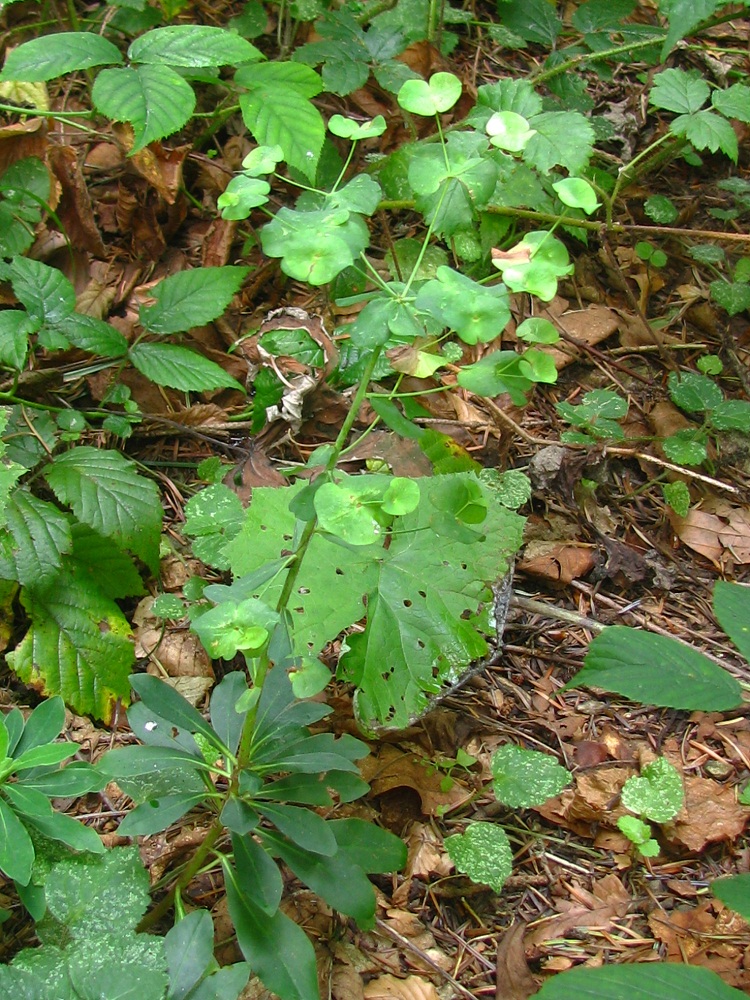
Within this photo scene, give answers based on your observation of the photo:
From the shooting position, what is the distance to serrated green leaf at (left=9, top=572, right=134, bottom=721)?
5.88 ft

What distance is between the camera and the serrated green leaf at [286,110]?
2.14 meters

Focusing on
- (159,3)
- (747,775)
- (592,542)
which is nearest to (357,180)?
(592,542)

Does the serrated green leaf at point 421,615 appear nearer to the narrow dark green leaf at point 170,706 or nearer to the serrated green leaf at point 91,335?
the narrow dark green leaf at point 170,706

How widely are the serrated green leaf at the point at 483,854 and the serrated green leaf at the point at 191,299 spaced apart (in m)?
1.40

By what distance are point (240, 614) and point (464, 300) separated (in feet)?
1.65

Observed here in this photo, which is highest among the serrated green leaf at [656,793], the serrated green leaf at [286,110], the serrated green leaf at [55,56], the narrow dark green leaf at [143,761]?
the serrated green leaf at [55,56]

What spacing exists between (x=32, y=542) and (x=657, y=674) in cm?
136

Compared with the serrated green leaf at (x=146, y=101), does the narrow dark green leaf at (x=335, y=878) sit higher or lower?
lower

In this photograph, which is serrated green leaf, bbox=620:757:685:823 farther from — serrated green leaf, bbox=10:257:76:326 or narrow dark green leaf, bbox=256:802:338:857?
serrated green leaf, bbox=10:257:76:326

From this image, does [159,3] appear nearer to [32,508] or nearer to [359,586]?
[32,508]

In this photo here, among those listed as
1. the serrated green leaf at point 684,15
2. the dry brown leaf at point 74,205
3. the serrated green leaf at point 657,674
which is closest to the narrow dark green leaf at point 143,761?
the serrated green leaf at point 657,674

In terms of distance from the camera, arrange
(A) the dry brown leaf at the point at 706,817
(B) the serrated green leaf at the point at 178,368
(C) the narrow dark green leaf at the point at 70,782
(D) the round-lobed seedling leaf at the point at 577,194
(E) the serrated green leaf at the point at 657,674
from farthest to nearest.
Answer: (B) the serrated green leaf at the point at 178,368
(A) the dry brown leaf at the point at 706,817
(E) the serrated green leaf at the point at 657,674
(C) the narrow dark green leaf at the point at 70,782
(D) the round-lobed seedling leaf at the point at 577,194

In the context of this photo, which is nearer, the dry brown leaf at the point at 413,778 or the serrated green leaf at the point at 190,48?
the dry brown leaf at the point at 413,778

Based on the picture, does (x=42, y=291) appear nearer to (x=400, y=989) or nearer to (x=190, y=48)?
(x=190, y=48)
